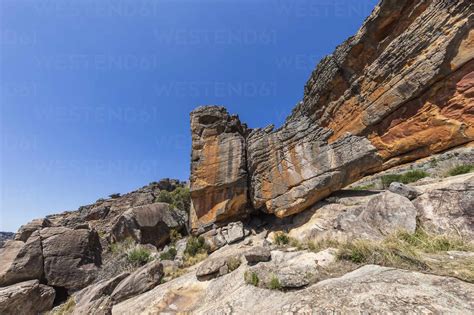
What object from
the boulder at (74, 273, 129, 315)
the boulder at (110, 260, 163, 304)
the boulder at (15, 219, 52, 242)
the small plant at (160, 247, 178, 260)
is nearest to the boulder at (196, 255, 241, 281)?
the boulder at (110, 260, 163, 304)

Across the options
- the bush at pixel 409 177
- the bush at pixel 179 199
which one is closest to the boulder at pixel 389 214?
the bush at pixel 409 177

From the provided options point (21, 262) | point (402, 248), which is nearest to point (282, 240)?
point (402, 248)

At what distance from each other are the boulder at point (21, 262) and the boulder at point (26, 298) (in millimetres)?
761

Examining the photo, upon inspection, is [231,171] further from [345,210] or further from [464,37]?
[464,37]

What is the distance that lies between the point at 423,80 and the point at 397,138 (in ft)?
16.7

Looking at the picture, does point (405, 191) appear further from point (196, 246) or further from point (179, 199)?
point (179, 199)

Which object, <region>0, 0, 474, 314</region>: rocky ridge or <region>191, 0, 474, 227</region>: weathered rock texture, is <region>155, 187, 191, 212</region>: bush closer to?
<region>0, 0, 474, 314</region>: rocky ridge

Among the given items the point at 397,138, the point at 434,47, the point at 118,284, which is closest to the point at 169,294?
the point at 118,284

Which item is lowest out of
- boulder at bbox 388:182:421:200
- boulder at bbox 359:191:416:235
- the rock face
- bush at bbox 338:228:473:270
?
bush at bbox 338:228:473:270

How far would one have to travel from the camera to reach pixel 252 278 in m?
6.41

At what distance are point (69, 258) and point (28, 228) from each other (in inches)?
206

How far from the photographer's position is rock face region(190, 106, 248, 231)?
14656 millimetres

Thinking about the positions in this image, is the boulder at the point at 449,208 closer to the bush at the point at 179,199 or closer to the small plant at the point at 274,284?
the small plant at the point at 274,284

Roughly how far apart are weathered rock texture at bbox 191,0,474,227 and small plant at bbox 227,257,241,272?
441 cm
